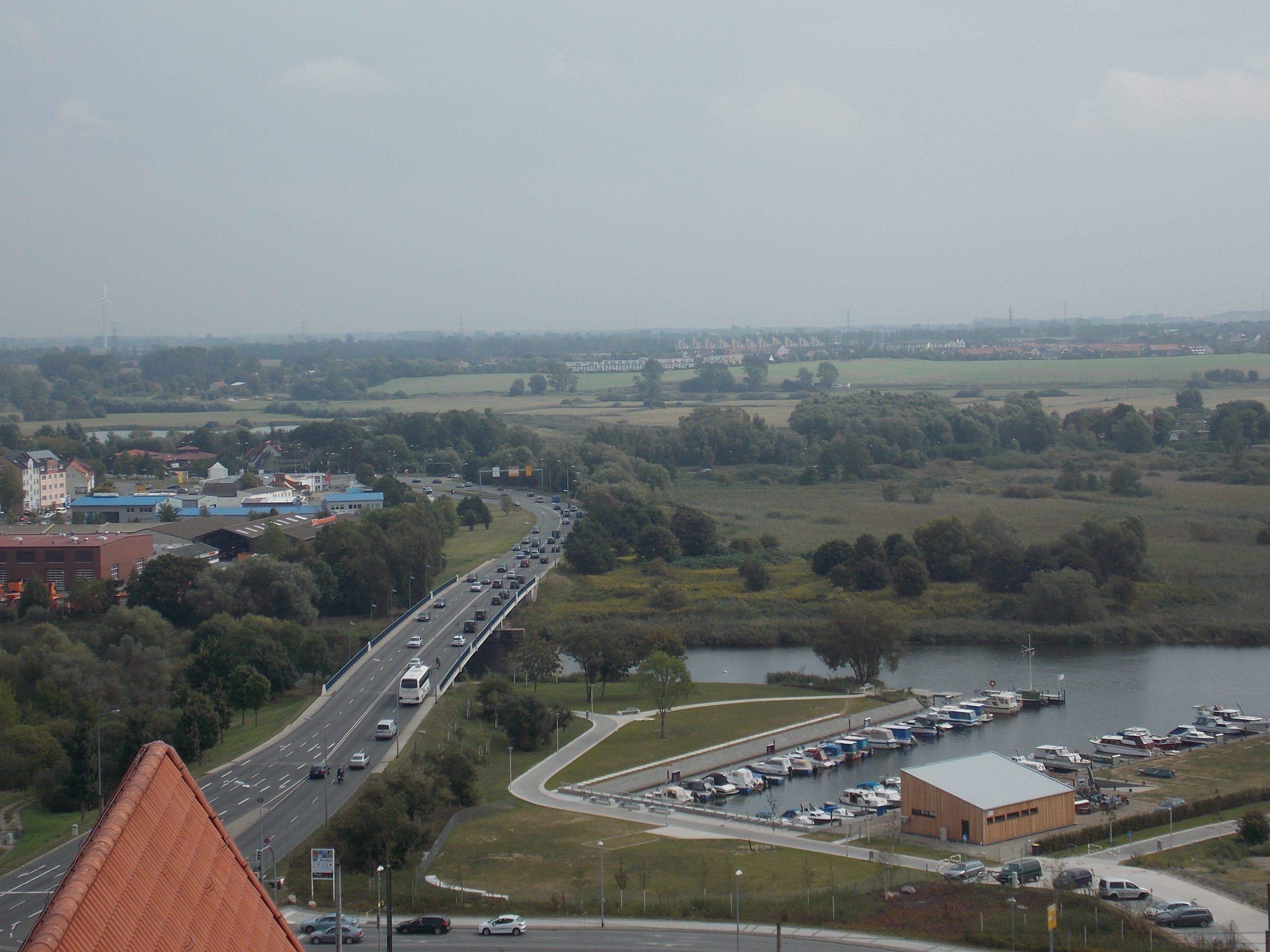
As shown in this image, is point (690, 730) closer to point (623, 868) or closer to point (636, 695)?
point (636, 695)

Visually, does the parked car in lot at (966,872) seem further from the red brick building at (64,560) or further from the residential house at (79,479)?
the residential house at (79,479)

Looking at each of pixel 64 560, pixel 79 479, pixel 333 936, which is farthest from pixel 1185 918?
pixel 79 479

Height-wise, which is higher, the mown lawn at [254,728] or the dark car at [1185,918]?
the dark car at [1185,918]

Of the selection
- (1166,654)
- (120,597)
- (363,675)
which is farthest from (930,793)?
(120,597)

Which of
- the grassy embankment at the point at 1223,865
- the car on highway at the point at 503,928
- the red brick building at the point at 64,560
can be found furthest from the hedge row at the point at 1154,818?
the red brick building at the point at 64,560

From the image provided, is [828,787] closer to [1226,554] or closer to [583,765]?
[583,765]

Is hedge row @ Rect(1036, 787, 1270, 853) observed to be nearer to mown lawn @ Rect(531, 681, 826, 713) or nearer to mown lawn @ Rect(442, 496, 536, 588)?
mown lawn @ Rect(531, 681, 826, 713)
